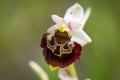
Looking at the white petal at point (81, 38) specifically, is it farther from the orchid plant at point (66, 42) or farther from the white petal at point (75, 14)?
the white petal at point (75, 14)

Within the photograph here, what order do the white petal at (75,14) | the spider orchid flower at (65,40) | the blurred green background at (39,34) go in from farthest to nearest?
the blurred green background at (39,34), the white petal at (75,14), the spider orchid flower at (65,40)

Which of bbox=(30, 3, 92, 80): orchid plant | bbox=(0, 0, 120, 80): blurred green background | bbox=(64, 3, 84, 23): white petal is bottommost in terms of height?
bbox=(30, 3, 92, 80): orchid plant

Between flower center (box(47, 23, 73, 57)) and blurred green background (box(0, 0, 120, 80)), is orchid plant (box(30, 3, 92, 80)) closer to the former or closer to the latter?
flower center (box(47, 23, 73, 57))

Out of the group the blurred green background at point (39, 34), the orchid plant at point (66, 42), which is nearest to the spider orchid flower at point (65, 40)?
the orchid plant at point (66, 42)

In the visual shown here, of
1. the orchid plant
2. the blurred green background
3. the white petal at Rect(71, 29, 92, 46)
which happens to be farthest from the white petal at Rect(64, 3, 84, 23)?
the blurred green background

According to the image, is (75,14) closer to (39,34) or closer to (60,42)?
(60,42)

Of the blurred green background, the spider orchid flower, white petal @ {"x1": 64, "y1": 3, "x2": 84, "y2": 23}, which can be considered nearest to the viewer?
the spider orchid flower
